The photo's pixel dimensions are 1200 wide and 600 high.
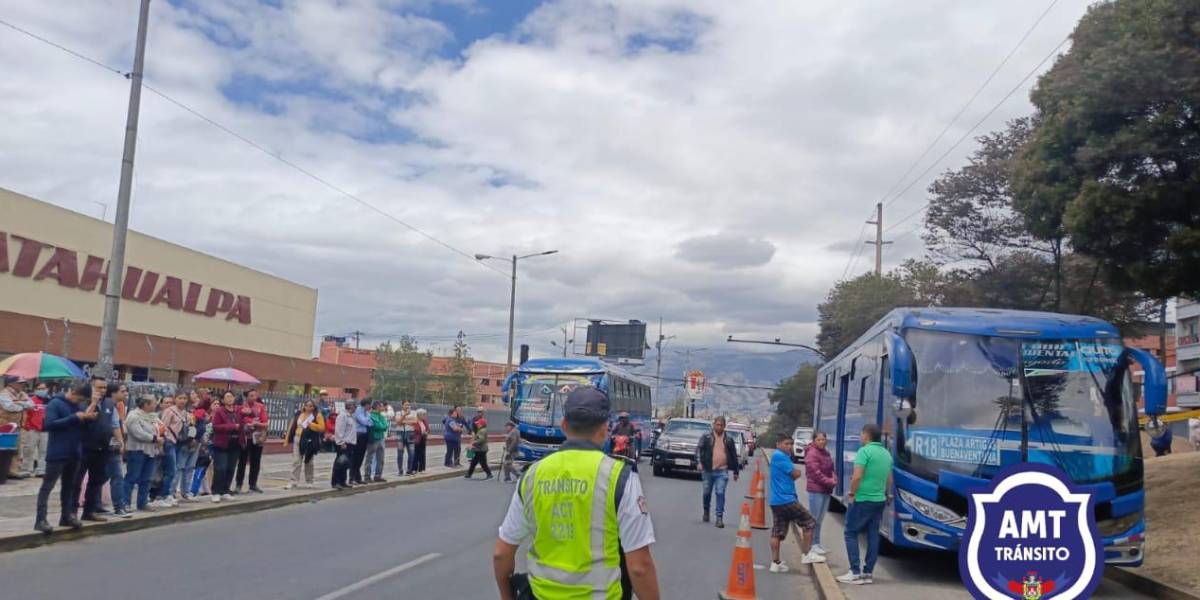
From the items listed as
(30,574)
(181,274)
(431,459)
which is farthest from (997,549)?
(181,274)

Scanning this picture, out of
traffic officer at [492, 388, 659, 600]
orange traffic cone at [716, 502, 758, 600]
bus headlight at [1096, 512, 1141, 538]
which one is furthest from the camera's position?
bus headlight at [1096, 512, 1141, 538]

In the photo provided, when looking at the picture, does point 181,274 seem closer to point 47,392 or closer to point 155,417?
point 47,392

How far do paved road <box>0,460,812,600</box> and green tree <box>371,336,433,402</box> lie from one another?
59346 millimetres

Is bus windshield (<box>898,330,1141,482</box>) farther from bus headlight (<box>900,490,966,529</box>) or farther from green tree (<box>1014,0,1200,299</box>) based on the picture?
green tree (<box>1014,0,1200,299</box>)

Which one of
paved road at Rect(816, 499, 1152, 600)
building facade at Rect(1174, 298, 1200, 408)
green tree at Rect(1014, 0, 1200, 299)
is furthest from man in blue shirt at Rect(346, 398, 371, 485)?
building facade at Rect(1174, 298, 1200, 408)

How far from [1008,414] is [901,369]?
1.50 meters

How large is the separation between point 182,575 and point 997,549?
842cm

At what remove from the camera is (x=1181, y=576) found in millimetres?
11953

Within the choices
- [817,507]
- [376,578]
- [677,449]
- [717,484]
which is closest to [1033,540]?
[376,578]

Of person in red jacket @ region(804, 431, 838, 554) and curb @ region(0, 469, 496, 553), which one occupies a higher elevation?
person in red jacket @ region(804, 431, 838, 554)

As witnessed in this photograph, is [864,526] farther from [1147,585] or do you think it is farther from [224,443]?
[224,443]

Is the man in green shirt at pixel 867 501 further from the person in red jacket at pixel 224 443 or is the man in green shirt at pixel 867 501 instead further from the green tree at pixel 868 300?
the green tree at pixel 868 300

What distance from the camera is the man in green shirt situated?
36.7 ft

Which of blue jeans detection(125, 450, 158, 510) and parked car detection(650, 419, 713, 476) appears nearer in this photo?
blue jeans detection(125, 450, 158, 510)
